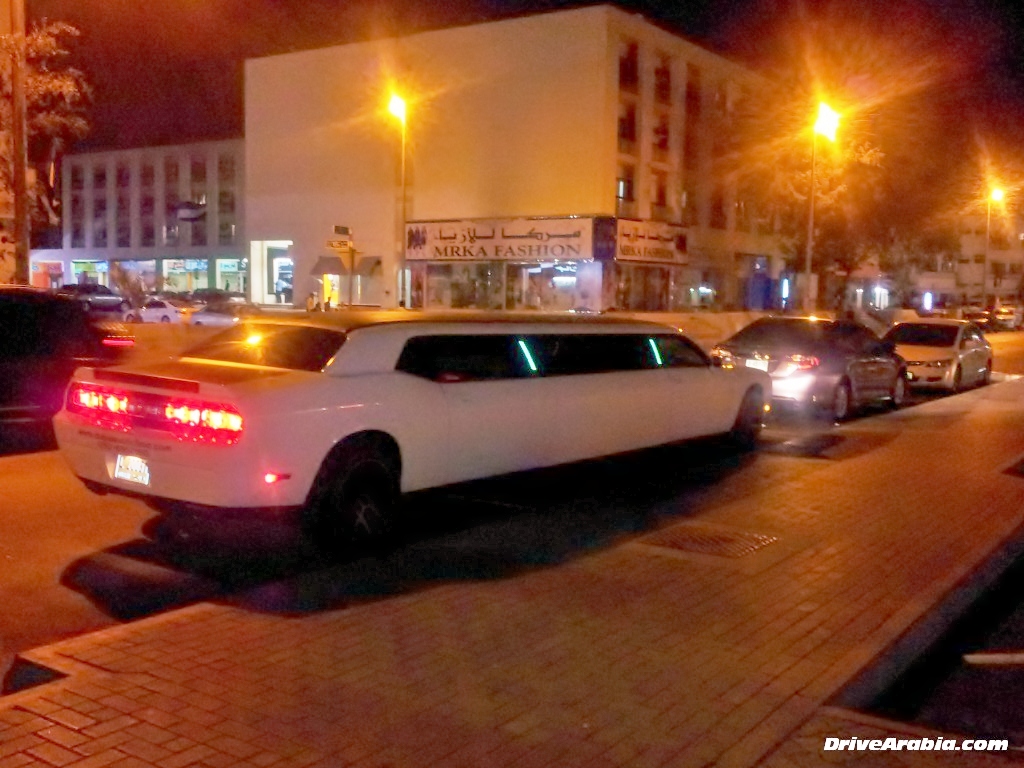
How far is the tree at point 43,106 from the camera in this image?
2016 cm

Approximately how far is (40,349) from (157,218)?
69527 millimetres

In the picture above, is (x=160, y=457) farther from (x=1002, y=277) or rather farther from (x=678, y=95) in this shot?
(x=1002, y=277)

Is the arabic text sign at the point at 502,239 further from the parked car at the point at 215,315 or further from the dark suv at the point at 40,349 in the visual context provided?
the dark suv at the point at 40,349

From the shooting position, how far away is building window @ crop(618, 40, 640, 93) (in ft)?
147

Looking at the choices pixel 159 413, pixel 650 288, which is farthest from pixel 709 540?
pixel 650 288

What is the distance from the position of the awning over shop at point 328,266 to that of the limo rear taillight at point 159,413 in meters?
45.1

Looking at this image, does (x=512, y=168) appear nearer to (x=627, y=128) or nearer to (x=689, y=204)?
(x=627, y=128)

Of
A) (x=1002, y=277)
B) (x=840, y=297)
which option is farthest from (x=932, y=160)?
(x=1002, y=277)

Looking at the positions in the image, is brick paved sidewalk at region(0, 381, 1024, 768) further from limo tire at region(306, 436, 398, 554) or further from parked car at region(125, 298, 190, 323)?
parked car at region(125, 298, 190, 323)

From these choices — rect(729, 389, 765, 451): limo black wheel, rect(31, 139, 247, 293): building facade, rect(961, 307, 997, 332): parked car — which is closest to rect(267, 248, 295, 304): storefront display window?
rect(31, 139, 247, 293): building facade

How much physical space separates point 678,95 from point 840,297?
15.0 m

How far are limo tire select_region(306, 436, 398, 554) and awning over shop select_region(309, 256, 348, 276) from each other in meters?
45.2

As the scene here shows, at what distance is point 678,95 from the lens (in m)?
48.8

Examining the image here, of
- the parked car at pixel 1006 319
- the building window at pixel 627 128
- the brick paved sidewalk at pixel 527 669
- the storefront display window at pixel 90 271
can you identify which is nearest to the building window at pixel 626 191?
the building window at pixel 627 128
